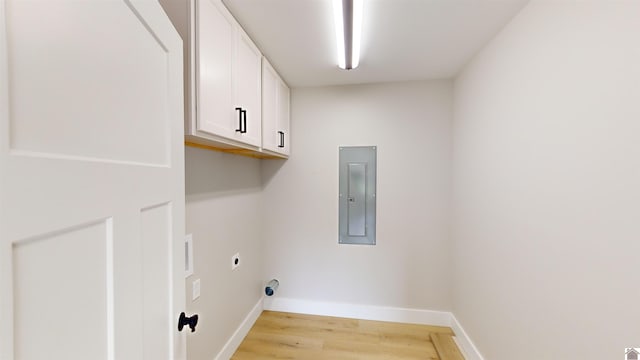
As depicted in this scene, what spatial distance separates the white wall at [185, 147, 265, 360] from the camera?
1.61m

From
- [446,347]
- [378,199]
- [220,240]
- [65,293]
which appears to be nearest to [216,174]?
[220,240]

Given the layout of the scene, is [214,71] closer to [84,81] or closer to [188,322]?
[84,81]

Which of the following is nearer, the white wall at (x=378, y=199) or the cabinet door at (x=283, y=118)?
the cabinet door at (x=283, y=118)

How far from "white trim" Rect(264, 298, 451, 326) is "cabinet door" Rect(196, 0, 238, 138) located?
1.97 metres

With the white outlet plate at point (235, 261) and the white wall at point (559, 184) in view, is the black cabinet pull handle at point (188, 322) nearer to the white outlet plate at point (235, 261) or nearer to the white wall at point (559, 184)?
the white outlet plate at point (235, 261)

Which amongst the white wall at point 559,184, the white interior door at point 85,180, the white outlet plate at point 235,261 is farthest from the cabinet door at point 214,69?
the white wall at point 559,184

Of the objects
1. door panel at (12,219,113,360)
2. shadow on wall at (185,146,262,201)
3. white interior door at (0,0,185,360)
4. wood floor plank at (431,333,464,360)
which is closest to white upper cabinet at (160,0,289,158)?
shadow on wall at (185,146,262,201)

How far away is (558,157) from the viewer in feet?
3.86

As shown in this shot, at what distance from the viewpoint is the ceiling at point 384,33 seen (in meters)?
1.42

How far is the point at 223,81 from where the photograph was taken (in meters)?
1.38

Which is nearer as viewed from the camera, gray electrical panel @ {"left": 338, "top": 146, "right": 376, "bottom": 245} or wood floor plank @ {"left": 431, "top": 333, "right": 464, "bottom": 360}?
wood floor plank @ {"left": 431, "top": 333, "right": 464, "bottom": 360}

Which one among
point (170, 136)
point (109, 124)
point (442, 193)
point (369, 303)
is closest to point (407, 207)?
point (442, 193)

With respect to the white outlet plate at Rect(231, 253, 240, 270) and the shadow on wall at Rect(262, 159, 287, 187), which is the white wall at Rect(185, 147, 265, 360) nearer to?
the white outlet plate at Rect(231, 253, 240, 270)

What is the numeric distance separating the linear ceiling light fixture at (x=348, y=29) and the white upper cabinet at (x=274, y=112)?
22.6 inches
